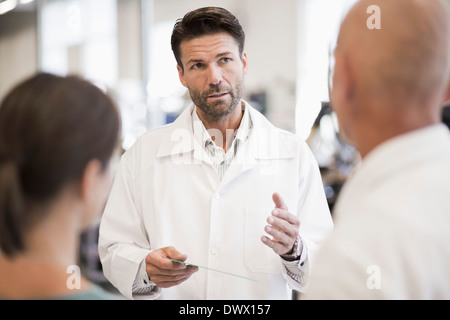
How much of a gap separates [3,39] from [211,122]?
4653 millimetres

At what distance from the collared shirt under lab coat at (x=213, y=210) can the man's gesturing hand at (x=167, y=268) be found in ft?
0.28

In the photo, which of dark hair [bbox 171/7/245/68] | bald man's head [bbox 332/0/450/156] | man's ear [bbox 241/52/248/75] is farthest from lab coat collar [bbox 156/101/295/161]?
bald man's head [bbox 332/0/450/156]

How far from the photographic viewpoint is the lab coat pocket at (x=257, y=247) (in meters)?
1.40

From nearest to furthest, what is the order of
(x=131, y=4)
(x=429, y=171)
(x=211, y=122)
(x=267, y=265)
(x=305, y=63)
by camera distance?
1. (x=429, y=171)
2. (x=267, y=265)
3. (x=211, y=122)
4. (x=305, y=63)
5. (x=131, y=4)

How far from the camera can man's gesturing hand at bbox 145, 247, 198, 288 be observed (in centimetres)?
124

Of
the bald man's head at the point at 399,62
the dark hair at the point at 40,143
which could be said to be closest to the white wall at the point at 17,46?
the dark hair at the point at 40,143

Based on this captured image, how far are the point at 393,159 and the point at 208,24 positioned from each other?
0.86m

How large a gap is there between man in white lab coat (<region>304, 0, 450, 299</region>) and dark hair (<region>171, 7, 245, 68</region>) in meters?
0.66

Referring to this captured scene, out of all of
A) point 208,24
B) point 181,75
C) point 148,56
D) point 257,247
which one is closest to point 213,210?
point 257,247

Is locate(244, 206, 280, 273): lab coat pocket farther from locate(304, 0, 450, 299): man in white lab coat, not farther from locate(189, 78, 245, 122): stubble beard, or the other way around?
locate(304, 0, 450, 299): man in white lab coat

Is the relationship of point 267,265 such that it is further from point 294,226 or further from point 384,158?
point 384,158

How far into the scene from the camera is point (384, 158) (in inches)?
27.7

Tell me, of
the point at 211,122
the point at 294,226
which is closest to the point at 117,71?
the point at 211,122

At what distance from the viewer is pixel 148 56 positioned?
315 centimetres
